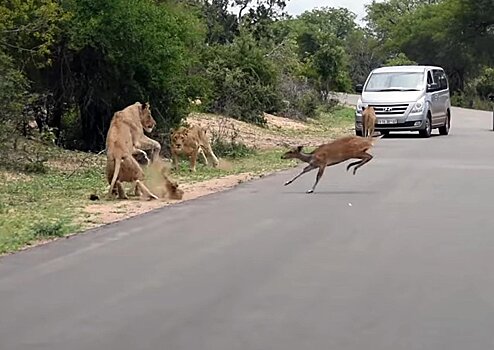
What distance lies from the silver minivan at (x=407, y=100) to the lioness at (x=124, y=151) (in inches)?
568

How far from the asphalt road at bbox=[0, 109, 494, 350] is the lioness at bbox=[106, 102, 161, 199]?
3.43 ft

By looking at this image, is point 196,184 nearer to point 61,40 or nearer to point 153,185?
point 153,185

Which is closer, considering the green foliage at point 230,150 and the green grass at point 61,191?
the green grass at point 61,191

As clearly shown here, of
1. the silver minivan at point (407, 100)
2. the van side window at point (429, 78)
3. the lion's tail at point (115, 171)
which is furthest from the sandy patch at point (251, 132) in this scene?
the lion's tail at point (115, 171)

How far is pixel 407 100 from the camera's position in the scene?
29625 mm

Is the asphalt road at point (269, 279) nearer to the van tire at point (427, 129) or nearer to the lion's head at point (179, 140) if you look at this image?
the lion's head at point (179, 140)

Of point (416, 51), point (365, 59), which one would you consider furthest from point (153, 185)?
point (365, 59)

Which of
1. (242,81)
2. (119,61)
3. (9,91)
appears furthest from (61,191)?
(242,81)

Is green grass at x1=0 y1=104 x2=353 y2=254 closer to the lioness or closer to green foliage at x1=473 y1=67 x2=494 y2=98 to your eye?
the lioness

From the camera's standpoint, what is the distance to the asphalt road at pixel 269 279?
6.97m

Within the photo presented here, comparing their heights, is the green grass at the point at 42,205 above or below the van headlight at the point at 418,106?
above

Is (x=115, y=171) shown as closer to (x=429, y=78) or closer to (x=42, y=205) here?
(x=42, y=205)

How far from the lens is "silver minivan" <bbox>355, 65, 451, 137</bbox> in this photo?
29.6m

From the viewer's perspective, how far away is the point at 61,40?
72.8ft
